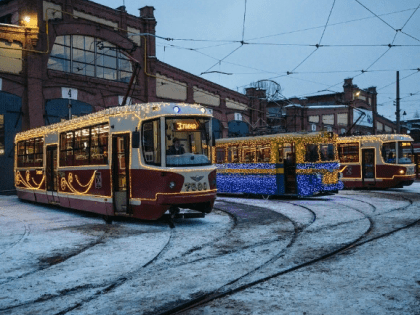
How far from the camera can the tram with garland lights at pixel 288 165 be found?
15562 millimetres

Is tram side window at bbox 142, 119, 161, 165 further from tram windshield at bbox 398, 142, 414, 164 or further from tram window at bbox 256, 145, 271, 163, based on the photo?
tram windshield at bbox 398, 142, 414, 164

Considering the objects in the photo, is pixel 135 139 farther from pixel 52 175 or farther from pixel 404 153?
pixel 404 153

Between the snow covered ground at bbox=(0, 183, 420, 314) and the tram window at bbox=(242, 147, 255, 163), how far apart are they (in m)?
6.16

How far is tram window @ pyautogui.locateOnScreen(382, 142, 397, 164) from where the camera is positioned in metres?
19.7

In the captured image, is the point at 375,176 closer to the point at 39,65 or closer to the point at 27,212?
the point at 27,212

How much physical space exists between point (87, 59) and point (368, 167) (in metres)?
15.6

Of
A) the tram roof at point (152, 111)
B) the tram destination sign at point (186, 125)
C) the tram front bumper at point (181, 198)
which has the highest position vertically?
the tram roof at point (152, 111)

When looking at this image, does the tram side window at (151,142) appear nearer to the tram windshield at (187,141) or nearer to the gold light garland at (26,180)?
the tram windshield at (187,141)

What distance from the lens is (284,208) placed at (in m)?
13.1

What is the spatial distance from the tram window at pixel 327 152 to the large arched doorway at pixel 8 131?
14124 mm

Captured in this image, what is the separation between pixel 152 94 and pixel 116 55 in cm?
319

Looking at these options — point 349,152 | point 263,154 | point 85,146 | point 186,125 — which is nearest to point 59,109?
point 85,146

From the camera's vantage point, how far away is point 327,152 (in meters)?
15.9

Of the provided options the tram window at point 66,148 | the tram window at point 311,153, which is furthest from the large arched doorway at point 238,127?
the tram window at point 66,148
